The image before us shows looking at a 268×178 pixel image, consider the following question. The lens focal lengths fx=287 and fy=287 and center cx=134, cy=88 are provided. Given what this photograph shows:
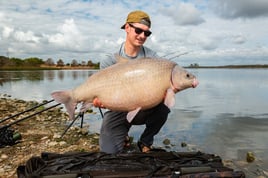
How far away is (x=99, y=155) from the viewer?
303 cm

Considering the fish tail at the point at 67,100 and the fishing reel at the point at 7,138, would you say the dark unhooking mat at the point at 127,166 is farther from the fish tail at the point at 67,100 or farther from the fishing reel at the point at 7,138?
the fishing reel at the point at 7,138

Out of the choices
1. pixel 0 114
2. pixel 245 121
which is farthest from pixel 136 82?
pixel 0 114

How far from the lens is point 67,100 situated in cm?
334

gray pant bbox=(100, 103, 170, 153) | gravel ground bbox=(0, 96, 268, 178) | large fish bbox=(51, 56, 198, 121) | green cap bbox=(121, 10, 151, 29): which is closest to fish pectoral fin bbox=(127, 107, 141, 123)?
large fish bbox=(51, 56, 198, 121)

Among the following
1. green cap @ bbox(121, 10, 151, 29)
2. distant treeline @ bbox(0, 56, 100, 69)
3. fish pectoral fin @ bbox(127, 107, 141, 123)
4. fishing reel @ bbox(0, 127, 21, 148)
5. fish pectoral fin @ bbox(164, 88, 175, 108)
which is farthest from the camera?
distant treeline @ bbox(0, 56, 100, 69)

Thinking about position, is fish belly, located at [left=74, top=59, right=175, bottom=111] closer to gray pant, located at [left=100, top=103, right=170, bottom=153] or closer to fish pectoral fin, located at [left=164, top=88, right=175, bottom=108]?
fish pectoral fin, located at [left=164, top=88, right=175, bottom=108]

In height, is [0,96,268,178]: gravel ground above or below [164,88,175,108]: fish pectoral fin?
below

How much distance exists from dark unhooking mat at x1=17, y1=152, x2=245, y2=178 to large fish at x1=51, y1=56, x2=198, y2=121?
1.75ft

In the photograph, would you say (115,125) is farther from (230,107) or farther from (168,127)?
Answer: (230,107)

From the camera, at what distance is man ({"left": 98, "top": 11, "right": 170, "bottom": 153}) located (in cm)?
379

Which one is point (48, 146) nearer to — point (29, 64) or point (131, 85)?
point (131, 85)

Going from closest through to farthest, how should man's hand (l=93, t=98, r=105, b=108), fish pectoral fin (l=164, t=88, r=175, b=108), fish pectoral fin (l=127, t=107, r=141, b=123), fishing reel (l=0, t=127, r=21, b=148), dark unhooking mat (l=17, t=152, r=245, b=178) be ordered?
dark unhooking mat (l=17, t=152, r=245, b=178)
fish pectoral fin (l=164, t=88, r=175, b=108)
fish pectoral fin (l=127, t=107, r=141, b=123)
man's hand (l=93, t=98, r=105, b=108)
fishing reel (l=0, t=127, r=21, b=148)

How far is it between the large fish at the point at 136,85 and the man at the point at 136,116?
679 millimetres

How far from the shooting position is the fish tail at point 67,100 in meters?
3.27
